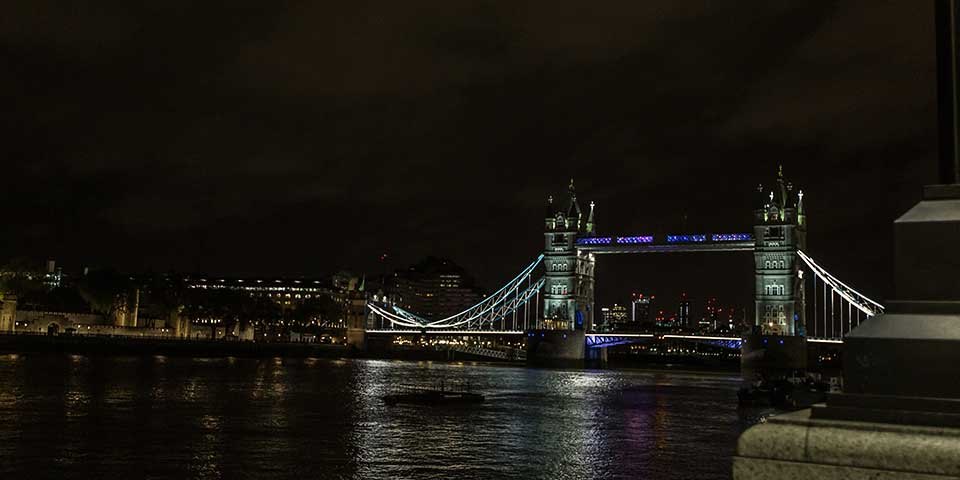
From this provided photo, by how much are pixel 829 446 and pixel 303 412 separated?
111ft

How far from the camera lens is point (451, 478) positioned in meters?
18.6

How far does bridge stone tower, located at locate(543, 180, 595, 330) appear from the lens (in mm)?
119938

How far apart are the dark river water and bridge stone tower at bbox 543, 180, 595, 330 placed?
226ft

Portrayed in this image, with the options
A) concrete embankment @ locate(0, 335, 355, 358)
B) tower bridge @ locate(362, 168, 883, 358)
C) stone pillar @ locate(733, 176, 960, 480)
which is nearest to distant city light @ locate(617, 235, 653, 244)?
tower bridge @ locate(362, 168, 883, 358)

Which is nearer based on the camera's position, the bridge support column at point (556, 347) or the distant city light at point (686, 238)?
the distant city light at point (686, 238)

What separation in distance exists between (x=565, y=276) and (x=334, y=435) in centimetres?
9476

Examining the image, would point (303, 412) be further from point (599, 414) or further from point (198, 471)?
point (198, 471)

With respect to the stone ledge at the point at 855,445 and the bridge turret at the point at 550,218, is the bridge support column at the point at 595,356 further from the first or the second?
the stone ledge at the point at 855,445

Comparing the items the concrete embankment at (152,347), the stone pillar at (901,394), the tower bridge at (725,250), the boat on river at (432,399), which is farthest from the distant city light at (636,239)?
the stone pillar at (901,394)

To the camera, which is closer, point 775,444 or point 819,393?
point 775,444

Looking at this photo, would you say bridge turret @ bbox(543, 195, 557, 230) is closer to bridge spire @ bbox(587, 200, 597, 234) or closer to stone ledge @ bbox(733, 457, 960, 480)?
bridge spire @ bbox(587, 200, 597, 234)

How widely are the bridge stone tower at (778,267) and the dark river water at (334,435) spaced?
55.8 meters

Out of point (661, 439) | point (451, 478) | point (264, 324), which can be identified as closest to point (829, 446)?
point (451, 478)

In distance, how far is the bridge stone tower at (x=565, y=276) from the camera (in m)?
120
